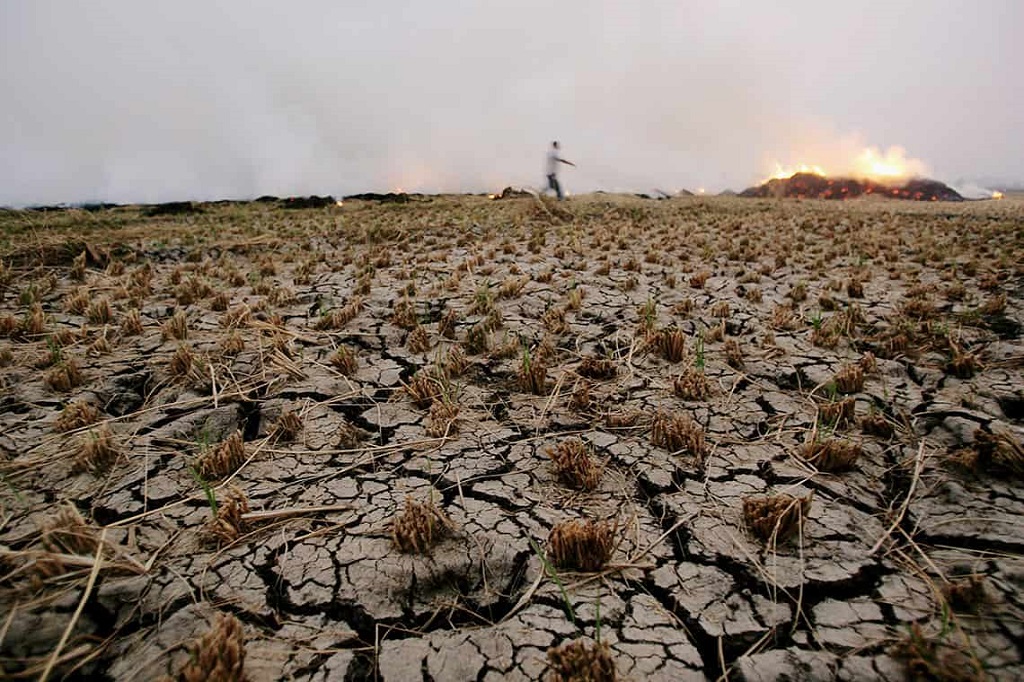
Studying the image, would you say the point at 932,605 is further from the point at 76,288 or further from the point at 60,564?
the point at 76,288

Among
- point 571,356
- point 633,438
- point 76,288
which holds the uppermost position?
point 76,288

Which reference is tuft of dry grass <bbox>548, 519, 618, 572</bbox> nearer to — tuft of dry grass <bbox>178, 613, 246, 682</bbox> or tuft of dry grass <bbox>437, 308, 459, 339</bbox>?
tuft of dry grass <bbox>178, 613, 246, 682</bbox>

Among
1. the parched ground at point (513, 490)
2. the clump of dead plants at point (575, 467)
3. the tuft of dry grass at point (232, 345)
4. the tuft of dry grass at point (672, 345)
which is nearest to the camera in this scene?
the parched ground at point (513, 490)

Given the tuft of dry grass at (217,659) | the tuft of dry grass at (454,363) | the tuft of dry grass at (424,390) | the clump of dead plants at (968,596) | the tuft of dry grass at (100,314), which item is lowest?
the clump of dead plants at (968,596)

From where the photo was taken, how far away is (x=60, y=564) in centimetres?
156

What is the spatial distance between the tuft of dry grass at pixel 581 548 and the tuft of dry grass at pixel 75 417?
9.04 feet

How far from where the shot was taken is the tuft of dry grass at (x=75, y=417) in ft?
8.28

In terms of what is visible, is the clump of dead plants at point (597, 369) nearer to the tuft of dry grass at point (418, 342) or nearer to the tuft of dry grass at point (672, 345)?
the tuft of dry grass at point (672, 345)

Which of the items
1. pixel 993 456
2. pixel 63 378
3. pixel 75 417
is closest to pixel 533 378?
pixel 993 456

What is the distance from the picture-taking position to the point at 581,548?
1698 mm

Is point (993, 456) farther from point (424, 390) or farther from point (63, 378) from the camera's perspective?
point (63, 378)

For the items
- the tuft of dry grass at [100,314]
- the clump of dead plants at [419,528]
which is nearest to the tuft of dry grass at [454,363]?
the clump of dead plants at [419,528]

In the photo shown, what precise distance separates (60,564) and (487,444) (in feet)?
5.66

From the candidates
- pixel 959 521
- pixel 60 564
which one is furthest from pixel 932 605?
pixel 60 564
